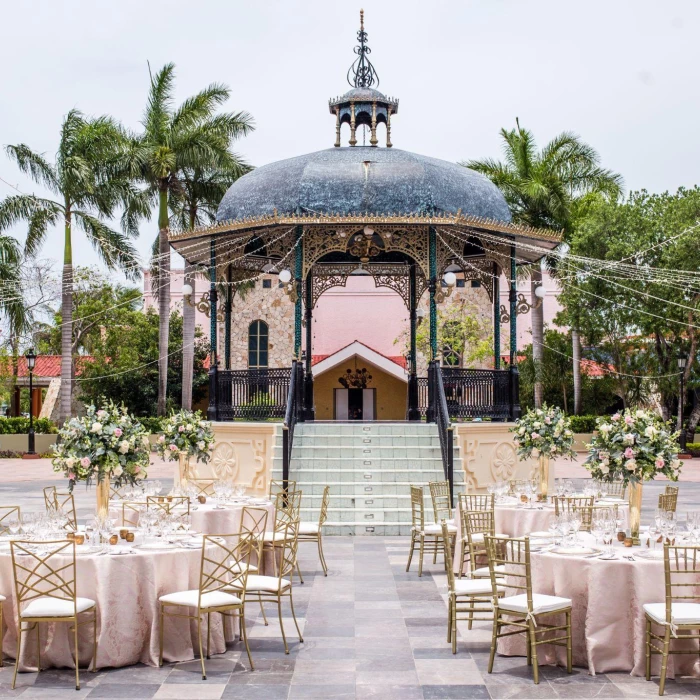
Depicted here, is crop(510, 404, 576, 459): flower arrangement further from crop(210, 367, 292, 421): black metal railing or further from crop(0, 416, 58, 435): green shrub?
crop(0, 416, 58, 435): green shrub

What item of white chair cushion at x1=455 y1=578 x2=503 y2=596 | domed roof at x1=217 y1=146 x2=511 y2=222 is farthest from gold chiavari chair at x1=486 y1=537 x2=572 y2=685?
domed roof at x1=217 y1=146 x2=511 y2=222

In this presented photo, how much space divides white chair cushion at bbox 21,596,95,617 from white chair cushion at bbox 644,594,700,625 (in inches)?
155

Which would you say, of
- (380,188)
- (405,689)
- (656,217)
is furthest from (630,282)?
(405,689)

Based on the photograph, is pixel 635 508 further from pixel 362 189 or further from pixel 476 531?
pixel 362 189

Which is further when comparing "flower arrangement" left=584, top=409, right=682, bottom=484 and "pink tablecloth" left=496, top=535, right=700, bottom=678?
"flower arrangement" left=584, top=409, right=682, bottom=484

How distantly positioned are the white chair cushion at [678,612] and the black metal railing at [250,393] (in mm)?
11249

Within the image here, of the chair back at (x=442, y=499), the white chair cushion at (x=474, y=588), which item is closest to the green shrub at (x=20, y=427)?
the chair back at (x=442, y=499)

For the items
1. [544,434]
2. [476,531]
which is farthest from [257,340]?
[476,531]

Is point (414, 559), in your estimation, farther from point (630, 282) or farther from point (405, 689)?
point (630, 282)

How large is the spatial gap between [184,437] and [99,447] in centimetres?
399

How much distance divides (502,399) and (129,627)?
39.0ft

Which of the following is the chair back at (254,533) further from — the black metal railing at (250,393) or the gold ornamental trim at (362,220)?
the gold ornamental trim at (362,220)

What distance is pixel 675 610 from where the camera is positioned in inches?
274

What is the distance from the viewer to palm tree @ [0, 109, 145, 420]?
105 ft
